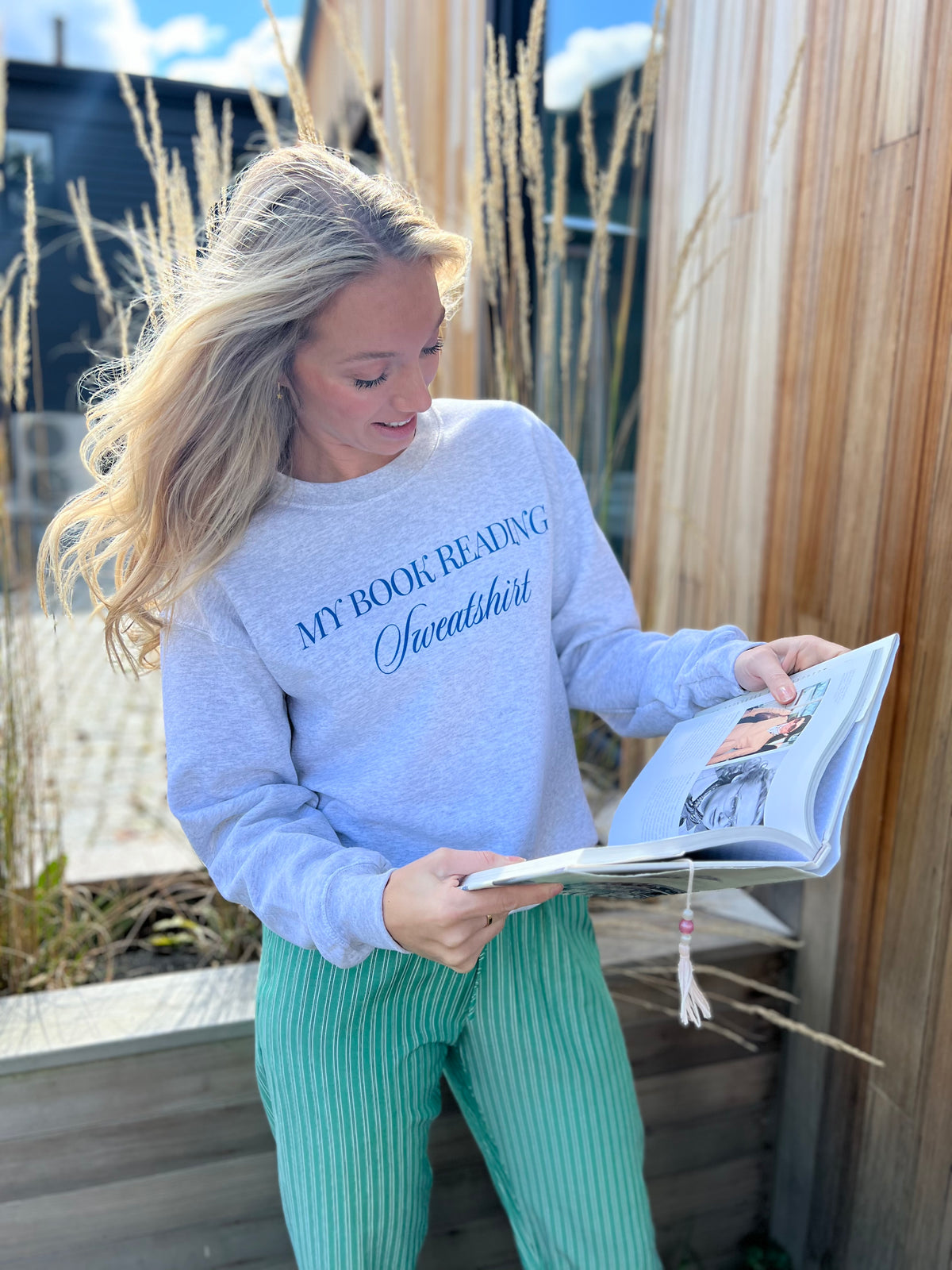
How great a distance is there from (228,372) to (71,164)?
15.8ft

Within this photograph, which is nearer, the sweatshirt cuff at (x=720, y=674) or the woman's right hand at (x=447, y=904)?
the woman's right hand at (x=447, y=904)

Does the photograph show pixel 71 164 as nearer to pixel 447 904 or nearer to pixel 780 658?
pixel 780 658

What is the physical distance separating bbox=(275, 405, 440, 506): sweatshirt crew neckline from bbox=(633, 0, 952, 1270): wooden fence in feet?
2.01

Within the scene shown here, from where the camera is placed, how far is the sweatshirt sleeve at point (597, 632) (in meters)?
1.11

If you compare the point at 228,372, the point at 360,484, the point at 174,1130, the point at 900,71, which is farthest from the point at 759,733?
the point at 174,1130

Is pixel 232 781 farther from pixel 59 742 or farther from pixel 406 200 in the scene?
pixel 59 742

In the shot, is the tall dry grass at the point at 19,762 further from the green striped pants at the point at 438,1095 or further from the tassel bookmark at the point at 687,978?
the tassel bookmark at the point at 687,978

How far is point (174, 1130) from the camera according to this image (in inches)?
53.9

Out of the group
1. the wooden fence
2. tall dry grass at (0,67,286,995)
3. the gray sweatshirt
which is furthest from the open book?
tall dry grass at (0,67,286,995)

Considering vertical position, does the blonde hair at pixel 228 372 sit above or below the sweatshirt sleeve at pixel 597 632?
above

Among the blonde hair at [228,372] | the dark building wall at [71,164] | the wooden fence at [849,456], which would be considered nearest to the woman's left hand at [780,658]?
the wooden fence at [849,456]

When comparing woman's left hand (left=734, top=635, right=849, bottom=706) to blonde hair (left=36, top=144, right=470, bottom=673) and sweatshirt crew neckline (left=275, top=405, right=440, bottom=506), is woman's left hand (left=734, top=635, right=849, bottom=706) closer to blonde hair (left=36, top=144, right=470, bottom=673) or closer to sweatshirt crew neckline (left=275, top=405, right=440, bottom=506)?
sweatshirt crew neckline (left=275, top=405, right=440, bottom=506)

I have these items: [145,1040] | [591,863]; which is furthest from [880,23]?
[145,1040]

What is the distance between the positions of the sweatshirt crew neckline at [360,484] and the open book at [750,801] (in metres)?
0.42
